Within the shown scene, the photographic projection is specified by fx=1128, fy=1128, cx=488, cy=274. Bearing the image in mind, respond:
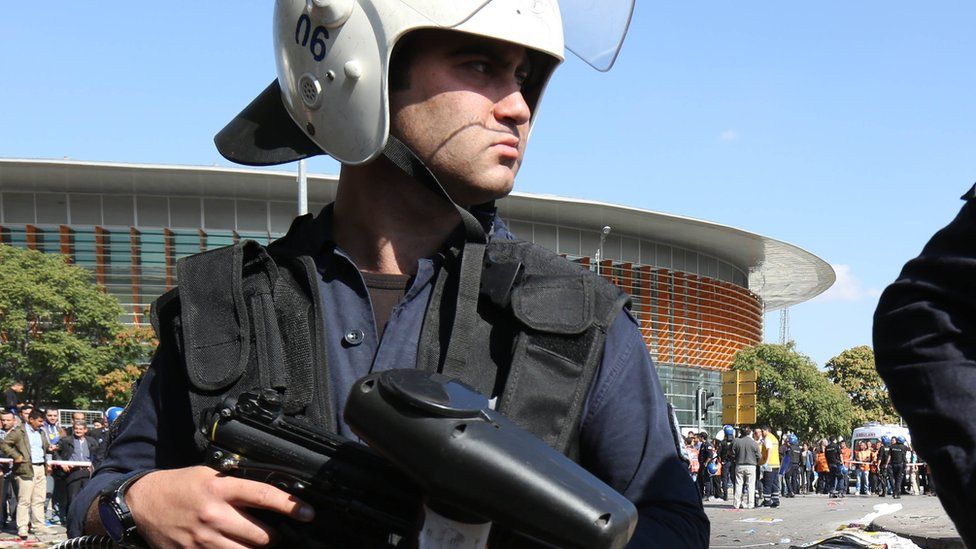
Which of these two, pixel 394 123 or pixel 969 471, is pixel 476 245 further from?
pixel 969 471

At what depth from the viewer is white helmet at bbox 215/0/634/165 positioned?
1820mm

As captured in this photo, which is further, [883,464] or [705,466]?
[883,464]

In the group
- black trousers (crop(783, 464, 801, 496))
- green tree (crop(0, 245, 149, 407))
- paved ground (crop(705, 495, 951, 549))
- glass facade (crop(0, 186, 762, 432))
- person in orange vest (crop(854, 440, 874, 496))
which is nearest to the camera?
paved ground (crop(705, 495, 951, 549))

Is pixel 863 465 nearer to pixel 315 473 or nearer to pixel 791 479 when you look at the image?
pixel 791 479

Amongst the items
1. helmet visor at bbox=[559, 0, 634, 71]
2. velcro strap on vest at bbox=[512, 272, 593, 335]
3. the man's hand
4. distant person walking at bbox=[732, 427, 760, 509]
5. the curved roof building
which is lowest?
distant person walking at bbox=[732, 427, 760, 509]

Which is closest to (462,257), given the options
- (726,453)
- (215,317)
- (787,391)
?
(215,317)

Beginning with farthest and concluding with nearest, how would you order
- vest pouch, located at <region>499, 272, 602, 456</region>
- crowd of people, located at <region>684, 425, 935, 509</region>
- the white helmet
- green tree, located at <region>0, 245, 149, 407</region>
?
green tree, located at <region>0, 245, 149, 407</region> < crowd of people, located at <region>684, 425, 935, 509</region> < the white helmet < vest pouch, located at <region>499, 272, 602, 456</region>

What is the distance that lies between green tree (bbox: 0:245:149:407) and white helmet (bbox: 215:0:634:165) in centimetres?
3950

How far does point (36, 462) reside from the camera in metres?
13.5

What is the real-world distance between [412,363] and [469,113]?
0.42 m

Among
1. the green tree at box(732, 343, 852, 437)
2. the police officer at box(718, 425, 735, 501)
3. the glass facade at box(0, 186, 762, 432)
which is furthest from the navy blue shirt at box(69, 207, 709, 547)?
the green tree at box(732, 343, 852, 437)

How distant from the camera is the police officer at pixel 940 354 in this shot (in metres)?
1.50

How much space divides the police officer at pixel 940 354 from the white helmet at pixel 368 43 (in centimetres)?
70

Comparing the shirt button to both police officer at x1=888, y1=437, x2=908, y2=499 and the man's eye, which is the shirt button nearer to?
the man's eye
